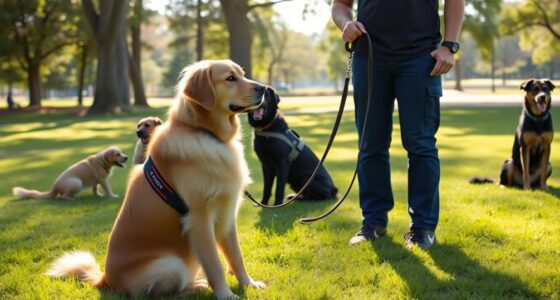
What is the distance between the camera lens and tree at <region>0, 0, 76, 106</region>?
1399 inches

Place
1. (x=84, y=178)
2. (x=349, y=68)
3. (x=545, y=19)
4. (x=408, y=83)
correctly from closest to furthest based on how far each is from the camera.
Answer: (x=408, y=83) → (x=349, y=68) → (x=84, y=178) → (x=545, y=19)

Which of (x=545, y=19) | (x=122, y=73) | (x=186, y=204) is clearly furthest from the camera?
(x=545, y=19)

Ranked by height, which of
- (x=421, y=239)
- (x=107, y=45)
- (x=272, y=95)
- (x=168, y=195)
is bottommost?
(x=421, y=239)

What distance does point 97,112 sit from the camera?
2703 centimetres

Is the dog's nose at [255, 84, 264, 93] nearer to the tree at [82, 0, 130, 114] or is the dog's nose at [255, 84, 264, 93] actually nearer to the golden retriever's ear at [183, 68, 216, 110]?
the golden retriever's ear at [183, 68, 216, 110]

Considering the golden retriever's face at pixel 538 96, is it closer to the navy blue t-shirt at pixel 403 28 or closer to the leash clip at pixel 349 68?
the navy blue t-shirt at pixel 403 28

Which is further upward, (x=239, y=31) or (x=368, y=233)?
(x=239, y=31)

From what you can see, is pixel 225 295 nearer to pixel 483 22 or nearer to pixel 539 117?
pixel 539 117

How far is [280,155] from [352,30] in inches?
102

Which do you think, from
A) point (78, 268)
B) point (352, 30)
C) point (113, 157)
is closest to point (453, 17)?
point (352, 30)

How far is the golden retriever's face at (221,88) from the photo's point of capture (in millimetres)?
3381

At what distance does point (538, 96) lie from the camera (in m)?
7.20

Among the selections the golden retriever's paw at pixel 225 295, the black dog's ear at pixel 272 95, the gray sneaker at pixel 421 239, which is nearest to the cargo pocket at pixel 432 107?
the gray sneaker at pixel 421 239

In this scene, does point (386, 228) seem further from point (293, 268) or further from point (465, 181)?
point (465, 181)
